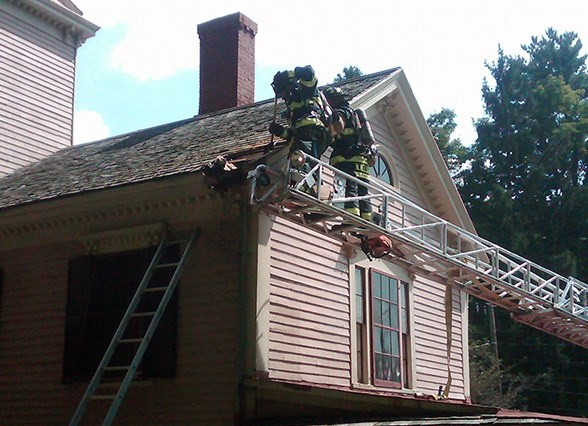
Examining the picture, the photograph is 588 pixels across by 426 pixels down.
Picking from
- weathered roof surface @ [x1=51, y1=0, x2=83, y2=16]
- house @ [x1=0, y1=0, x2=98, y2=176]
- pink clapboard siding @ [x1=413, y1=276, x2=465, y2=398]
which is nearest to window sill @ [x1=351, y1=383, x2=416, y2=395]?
pink clapboard siding @ [x1=413, y1=276, x2=465, y2=398]

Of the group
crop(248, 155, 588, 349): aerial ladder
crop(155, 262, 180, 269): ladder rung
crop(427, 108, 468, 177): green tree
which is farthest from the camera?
crop(427, 108, 468, 177): green tree

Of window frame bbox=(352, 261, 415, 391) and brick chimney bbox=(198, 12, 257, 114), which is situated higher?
brick chimney bbox=(198, 12, 257, 114)

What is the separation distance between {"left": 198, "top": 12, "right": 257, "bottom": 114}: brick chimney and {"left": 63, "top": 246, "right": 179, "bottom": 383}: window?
538 cm

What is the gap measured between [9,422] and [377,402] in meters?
6.12

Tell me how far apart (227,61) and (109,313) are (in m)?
6.47

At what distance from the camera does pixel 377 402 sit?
11.2m

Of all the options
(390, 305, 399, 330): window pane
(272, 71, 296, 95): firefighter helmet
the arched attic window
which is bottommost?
(390, 305, 399, 330): window pane

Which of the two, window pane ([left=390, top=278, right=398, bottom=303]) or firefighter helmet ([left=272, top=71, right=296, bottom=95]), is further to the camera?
window pane ([left=390, top=278, right=398, bottom=303])

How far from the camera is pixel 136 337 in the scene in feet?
41.8

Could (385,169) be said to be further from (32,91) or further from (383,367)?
(32,91)

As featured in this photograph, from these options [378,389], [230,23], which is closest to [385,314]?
[378,389]

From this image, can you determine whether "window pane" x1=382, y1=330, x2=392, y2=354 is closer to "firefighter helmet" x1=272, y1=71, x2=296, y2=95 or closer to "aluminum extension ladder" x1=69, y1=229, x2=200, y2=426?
"aluminum extension ladder" x1=69, y1=229, x2=200, y2=426

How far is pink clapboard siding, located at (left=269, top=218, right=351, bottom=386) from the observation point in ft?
40.1

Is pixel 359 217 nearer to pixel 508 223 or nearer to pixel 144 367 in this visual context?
pixel 144 367
